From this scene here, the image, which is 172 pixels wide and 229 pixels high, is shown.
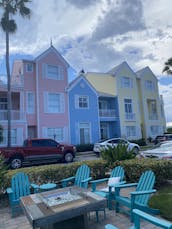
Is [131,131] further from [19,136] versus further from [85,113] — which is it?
[19,136]

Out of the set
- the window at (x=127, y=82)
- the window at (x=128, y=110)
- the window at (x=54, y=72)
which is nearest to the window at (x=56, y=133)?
the window at (x=54, y=72)

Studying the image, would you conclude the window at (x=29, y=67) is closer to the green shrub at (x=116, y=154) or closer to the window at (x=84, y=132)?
the window at (x=84, y=132)

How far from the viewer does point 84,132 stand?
81.9 ft

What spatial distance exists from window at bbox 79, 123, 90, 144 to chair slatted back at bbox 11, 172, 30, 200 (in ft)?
60.6

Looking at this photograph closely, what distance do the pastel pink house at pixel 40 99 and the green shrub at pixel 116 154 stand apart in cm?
1399

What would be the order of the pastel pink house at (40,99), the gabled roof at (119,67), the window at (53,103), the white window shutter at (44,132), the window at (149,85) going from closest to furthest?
the pastel pink house at (40,99), the white window shutter at (44,132), the window at (53,103), the gabled roof at (119,67), the window at (149,85)

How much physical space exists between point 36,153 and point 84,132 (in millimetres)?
9914

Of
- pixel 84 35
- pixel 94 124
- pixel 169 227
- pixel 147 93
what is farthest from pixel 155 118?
pixel 169 227

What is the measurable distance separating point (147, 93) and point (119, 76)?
580 cm

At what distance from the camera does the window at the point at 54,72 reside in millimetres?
23284

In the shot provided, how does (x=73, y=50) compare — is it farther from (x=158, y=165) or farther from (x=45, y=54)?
(x=158, y=165)

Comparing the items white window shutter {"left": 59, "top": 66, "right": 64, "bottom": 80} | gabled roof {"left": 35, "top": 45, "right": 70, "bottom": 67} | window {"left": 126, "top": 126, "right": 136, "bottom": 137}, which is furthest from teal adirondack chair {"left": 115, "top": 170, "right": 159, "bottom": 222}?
window {"left": 126, "top": 126, "right": 136, "bottom": 137}

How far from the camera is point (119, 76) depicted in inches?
1192

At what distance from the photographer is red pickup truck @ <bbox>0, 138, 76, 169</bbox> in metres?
14.5
